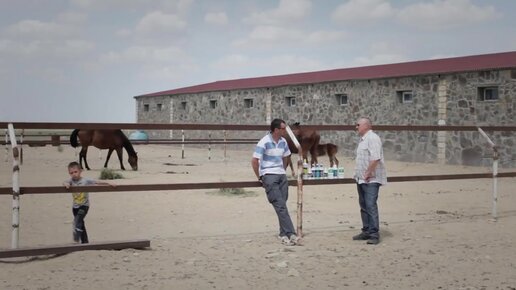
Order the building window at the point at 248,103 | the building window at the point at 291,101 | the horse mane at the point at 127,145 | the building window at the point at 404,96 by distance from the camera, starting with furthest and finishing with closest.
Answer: the building window at the point at 248,103
the building window at the point at 291,101
the building window at the point at 404,96
the horse mane at the point at 127,145

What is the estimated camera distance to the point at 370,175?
20.5ft

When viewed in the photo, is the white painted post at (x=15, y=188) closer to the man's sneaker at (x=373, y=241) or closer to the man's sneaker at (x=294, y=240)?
the man's sneaker at (x=294, y=240)

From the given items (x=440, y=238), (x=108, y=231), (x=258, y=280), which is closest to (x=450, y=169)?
(x=440, y=238)

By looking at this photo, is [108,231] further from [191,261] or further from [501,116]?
[501,116]

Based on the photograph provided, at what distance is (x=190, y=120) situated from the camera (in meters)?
32.2

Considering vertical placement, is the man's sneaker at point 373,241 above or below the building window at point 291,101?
below

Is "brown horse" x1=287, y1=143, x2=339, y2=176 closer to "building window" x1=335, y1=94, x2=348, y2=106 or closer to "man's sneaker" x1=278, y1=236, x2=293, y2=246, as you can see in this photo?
"building window" x1=335, y1=94, x2=348, y2=106

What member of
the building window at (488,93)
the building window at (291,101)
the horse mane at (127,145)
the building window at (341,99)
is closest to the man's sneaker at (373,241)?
the horse mane at (127,145)

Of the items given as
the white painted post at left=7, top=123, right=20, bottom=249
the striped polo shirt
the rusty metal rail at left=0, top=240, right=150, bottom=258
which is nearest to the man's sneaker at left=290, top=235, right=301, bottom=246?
the striped polo shirt

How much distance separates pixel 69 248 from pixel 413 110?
1650cm

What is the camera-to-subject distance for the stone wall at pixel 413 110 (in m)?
17.4

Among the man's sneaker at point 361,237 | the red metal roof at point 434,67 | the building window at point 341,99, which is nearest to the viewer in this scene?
the man's sneaker at point 361,237

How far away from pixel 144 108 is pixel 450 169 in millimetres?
24187

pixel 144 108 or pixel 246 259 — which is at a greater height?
pixel 144 108
